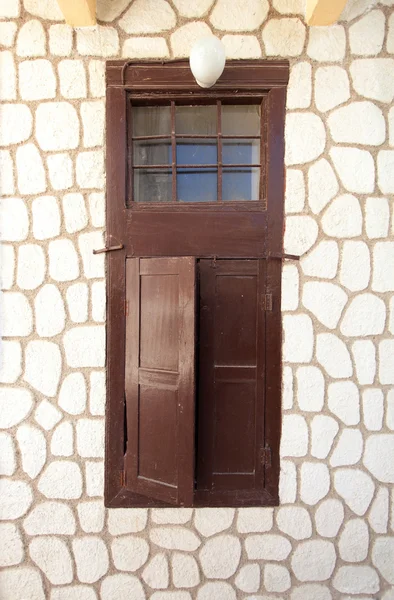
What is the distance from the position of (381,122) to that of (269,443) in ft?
6.94

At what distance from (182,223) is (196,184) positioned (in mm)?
316

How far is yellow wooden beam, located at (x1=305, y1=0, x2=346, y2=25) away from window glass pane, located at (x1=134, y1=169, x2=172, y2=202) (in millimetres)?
1229

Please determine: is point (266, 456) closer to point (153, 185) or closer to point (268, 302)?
point (268, 302)

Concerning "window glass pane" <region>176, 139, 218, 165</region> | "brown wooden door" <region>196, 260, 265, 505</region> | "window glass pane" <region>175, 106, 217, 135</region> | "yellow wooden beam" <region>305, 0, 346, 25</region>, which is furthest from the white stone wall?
"window glass pane" <region>176, 139, 218, 165</region>

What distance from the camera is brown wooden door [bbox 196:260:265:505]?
2.56 metres

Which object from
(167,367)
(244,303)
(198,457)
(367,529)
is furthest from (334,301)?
(367,529)

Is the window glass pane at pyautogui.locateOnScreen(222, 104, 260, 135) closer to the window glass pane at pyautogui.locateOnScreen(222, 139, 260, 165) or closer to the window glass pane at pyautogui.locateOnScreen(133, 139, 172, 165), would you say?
the window glass pane at pyautogui.locateOnScreen(222, 139, 260, 165)

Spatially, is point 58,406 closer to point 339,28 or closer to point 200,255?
point 200,255

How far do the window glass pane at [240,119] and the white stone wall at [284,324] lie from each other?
245mm

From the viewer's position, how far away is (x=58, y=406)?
2602 millimetres

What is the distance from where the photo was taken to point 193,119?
8.77 feet

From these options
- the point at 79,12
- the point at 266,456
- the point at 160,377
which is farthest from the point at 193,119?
the point at 266,456

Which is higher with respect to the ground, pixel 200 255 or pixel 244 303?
pixel 200 255

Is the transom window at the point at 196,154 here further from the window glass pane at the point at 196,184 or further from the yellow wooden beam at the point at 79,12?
the yellow wooden beam at the point at 79,12
